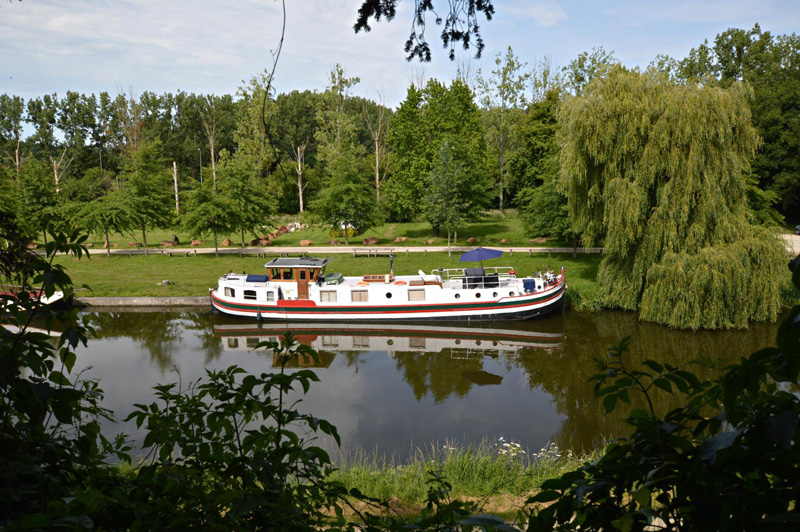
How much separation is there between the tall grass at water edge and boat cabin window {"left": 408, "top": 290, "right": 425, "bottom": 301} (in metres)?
12.6

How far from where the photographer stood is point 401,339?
72.4 feet

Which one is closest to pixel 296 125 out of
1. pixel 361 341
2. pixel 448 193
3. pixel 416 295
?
pixel 448 193

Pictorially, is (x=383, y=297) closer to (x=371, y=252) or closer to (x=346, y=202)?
(x=371, y=252)

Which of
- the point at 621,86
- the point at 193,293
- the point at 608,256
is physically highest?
the point at 621,86

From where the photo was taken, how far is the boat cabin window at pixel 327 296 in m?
24.2

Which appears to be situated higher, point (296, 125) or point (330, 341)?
point (296, 125)

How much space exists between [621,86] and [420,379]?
46.4ft

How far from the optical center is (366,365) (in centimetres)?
1859

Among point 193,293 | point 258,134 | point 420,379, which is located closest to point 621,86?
point 420,379

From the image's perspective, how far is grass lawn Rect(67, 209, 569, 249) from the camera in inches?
1506

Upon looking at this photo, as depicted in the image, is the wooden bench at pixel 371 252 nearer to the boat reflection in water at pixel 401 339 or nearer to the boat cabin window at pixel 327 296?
the boat cabin window at pixel 327 296

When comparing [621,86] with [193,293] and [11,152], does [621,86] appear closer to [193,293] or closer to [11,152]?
[193,293]

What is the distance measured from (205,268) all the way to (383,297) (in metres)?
13.8

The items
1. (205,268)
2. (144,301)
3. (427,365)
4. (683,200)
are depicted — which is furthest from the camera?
(205,268)
